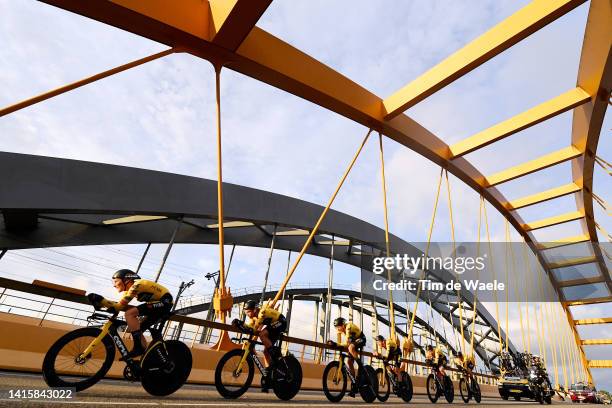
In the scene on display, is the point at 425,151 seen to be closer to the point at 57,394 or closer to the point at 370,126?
the point at 370,126

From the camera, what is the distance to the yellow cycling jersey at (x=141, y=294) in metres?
3.51

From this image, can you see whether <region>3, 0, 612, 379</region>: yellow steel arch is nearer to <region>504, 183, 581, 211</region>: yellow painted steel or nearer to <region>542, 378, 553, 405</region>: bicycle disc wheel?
<region>504, 183, 581, 211</region>: yellow painted steel

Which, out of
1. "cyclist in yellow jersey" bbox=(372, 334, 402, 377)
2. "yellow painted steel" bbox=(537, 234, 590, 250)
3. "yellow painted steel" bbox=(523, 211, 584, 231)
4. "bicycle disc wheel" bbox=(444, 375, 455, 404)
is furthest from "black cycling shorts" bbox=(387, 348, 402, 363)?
"yellow painted steel" bbox=(537, 234, 590, 250)

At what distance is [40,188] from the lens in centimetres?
1115

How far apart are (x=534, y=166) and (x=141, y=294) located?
1334 centimetres

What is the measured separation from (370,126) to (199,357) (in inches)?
267

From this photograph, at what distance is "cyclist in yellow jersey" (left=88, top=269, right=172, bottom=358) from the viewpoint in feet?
11.7

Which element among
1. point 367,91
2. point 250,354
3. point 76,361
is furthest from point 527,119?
point 76,361

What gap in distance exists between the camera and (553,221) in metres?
17.6

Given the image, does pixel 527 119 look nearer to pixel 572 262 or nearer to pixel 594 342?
pixel 572 262

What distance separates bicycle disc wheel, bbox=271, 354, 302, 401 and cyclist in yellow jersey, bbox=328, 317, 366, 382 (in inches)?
62.1

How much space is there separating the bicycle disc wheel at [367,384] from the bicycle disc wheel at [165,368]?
3.63m

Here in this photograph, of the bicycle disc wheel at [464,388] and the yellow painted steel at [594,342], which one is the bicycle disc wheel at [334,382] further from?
the yellow painted steel at [594,342]

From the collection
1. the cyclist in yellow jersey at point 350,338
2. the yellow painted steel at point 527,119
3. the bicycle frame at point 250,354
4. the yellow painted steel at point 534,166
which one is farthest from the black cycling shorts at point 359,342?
the yellow painted steel at point 534,166
